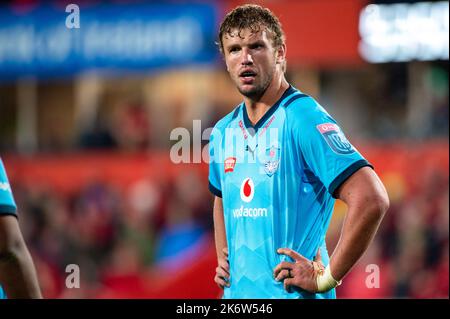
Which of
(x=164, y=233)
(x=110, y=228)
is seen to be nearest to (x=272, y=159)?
(x=164, y=233)

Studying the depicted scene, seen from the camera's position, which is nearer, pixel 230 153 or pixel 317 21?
pixel 230 153

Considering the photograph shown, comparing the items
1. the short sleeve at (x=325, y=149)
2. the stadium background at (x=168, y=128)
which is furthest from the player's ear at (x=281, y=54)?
the stadium background at (x=168, y=128)

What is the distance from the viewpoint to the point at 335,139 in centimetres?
423

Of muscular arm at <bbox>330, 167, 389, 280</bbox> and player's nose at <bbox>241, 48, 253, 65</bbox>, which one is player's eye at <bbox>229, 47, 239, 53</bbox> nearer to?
player's nose at <bbox>241, 48, 253, 65</bbox>

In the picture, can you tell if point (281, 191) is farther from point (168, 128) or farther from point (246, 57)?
point (168, 128)

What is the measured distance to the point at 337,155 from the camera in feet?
13.8

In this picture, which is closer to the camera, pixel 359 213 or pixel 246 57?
pixel 359 213

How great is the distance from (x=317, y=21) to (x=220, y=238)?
28.4 feet

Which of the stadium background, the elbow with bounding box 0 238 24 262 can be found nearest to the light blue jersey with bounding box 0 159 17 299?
the elbow with bounding box 0 238 24 262

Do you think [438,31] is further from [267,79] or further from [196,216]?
[267,79]

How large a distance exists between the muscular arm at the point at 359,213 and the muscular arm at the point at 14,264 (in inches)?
58.7

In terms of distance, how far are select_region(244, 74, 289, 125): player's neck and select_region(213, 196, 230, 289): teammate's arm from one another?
0.60 meters

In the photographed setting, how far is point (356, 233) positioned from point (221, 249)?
96cm
